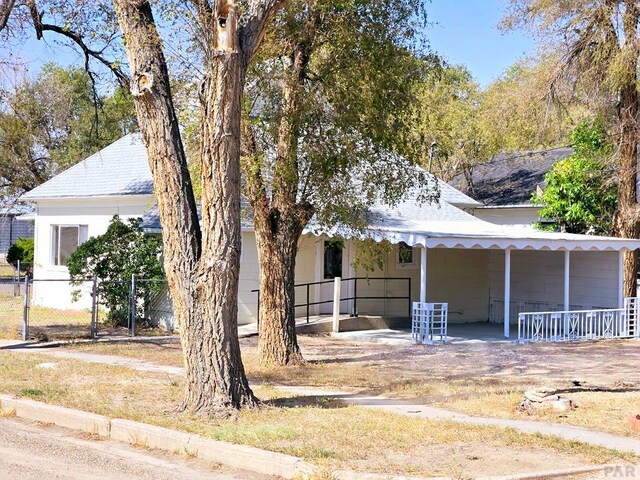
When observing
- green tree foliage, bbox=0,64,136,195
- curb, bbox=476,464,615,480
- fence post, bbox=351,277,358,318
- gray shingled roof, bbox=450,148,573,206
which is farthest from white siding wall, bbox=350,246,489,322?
green tree foliage, bbox=0,64,136,195

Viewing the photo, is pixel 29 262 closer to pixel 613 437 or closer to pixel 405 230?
pixel 405 230

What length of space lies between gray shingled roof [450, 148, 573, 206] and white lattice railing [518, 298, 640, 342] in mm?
7269

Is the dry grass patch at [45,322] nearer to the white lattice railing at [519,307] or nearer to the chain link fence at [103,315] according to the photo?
the chain link fence at [103,315]

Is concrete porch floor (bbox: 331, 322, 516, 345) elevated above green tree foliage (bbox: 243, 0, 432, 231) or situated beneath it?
situated beneath

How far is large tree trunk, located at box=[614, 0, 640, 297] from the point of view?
73.4 feet

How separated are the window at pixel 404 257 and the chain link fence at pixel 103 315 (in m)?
6.36

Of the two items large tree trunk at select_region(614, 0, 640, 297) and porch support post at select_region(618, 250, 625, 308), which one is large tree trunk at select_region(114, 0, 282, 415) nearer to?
large tree trunk at select_region(614, 0, 640, 297)

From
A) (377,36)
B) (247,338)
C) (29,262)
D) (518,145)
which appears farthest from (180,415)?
(518,145)

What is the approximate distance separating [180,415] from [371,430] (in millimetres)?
2353

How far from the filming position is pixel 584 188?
85.8 ft

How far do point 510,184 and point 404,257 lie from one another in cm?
931

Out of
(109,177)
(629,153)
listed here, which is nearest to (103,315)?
(109,177)

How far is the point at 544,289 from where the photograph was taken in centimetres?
2539

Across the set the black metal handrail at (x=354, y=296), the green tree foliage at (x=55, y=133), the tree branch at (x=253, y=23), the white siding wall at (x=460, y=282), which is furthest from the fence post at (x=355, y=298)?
the green tree foliage at (x=55, y=133)
